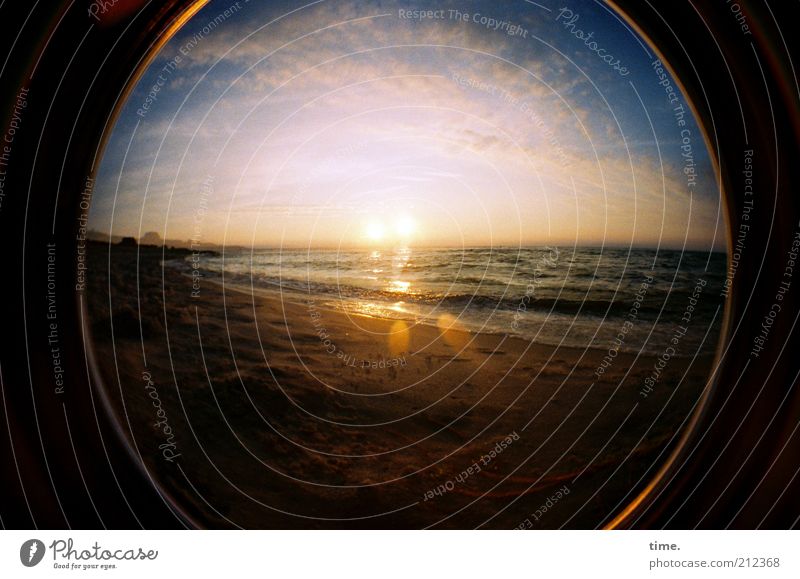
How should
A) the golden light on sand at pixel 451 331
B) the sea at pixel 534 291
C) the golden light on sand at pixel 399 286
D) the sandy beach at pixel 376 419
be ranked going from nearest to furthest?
1. the sandy beach at pixel 376 419
2. the golden light on sand at pixel 451 331
3. the sea at pixel 534 291
4. the golden light on sand at pixel 399 286

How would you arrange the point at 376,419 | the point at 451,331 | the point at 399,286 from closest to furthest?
1. the point at 376,419
2. the point at 451,331
3. the point at 399,286

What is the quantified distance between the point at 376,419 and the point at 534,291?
26.2ft

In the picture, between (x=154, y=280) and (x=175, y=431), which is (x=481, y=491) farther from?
(x=154, y=280)

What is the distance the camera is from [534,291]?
1109 centimetres

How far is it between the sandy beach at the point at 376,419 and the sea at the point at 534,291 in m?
1.25

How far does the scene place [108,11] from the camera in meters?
2.28

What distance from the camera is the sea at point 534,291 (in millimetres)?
8414

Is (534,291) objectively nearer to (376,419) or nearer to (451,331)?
(451,331)

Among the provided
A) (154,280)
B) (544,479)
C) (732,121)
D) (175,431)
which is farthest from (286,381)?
(154,280)

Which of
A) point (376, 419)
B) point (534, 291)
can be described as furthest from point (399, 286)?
point (376, 419)

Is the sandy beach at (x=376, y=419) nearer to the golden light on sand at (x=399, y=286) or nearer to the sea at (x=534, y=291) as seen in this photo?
the sea at (x=534, y=291)

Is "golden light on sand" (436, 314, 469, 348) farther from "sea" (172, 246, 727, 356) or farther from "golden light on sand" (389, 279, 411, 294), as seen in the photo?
"golden light on sand" (389, 279, 411, 294)

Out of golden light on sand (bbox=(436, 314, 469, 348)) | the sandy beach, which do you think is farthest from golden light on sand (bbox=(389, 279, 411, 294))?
the sandy beach

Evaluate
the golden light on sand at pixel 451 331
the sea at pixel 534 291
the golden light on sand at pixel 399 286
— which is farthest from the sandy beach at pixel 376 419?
the golden light on sand at pixel 399 286
